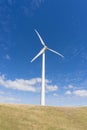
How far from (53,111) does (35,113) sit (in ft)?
16.1

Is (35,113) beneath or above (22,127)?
above

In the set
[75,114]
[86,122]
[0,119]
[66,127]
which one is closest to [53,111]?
[75,114]

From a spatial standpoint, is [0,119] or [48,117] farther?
[48,117]

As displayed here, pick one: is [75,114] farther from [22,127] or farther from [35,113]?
[22,127]

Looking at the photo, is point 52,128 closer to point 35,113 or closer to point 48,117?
point 48,117

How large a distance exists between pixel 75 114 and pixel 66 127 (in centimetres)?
1116

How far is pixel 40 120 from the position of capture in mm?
39250

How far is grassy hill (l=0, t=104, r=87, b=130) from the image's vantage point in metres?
35.0

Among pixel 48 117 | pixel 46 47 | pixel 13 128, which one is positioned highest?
pixel 46 47

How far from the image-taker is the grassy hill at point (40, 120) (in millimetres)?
35000

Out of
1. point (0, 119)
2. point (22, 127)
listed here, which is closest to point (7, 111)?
point (0, 119)

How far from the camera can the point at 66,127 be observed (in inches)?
1454

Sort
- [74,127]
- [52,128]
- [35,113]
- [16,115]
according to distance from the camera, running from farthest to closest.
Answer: [35,113]
[16,115]
[74,127]
[52,128]

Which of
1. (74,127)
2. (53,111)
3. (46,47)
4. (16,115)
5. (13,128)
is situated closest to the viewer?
(13,128)
